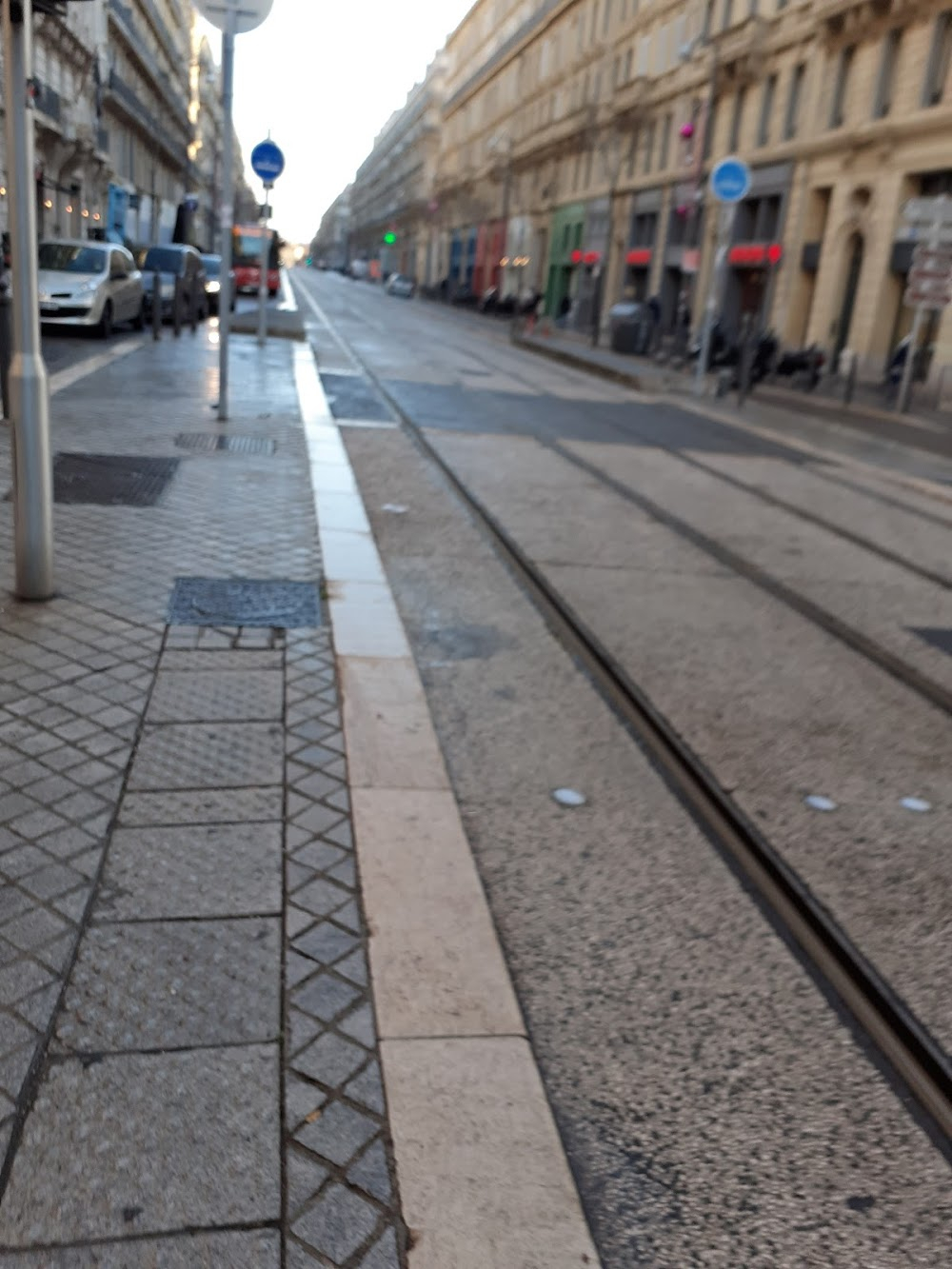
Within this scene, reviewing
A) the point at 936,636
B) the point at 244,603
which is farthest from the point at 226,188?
the point at 936,636

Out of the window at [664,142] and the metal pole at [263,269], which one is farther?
the window at [664,142]

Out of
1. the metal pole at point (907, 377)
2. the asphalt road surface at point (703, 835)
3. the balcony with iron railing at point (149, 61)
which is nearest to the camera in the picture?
the asphalt road surface at point (703, 835)

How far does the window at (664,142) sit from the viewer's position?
1592 inches

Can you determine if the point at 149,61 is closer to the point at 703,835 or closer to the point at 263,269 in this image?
the point at 263,269

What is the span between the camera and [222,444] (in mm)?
10125

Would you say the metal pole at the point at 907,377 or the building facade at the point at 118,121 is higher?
the building facade at the point at 118,121

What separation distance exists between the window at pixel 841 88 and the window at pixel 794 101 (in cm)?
216

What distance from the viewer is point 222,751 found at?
3807 millimetres

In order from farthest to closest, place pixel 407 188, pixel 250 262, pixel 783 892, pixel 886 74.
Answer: pixel 407 188 < pixel 250 262 < pixel 886 74 < pixel 783 892

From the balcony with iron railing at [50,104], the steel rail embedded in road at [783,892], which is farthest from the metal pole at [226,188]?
the balcony with iron railing at [50,104]

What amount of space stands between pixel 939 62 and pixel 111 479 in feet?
76.5

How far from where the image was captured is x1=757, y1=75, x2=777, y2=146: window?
32.3 m

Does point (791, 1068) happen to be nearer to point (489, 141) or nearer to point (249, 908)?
point (249, 908)

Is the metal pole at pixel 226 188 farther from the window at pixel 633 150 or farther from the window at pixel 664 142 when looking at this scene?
the window at pixel 633 150
